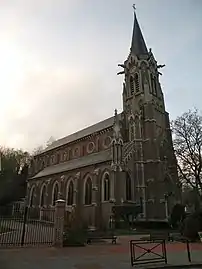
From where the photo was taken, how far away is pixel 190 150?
102 ft

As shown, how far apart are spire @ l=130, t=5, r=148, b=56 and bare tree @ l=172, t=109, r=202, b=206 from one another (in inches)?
771

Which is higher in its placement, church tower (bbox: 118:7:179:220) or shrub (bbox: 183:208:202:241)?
church tower (bbox: 118:7:179:220)

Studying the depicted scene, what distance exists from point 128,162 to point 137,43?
24.6 meters

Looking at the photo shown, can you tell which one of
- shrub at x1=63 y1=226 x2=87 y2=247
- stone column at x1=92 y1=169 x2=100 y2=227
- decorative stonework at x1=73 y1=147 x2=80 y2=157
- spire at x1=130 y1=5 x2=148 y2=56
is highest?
spire at x1=130 y1=5 x2=148 y2=56

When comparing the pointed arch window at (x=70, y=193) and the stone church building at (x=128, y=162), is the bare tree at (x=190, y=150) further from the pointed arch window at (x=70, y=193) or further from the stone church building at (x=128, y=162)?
the pointed arch window at (x=70, y=193)

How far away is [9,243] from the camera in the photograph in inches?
643

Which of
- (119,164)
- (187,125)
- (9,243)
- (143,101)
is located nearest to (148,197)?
(119,164)

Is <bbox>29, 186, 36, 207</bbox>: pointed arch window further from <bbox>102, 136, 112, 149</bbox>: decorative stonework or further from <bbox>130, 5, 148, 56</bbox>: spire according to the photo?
<bbox>130, 5, 148, 56</bbox>: spire

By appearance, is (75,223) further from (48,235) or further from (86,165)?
(86,165)

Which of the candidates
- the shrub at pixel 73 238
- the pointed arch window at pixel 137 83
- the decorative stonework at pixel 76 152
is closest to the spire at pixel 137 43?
the pointed arch window at pixel 137 83

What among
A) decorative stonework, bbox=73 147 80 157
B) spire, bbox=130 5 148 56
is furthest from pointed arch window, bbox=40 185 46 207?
spire, bbox=130 5 148 56

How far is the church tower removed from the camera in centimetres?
3553

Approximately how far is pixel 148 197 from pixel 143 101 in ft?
50.6

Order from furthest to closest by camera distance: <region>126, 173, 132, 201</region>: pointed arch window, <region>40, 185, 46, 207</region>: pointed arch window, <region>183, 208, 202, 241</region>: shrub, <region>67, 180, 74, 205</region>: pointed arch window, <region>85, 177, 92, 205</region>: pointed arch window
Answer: <region>40, 185, 46, 207</region>: pointed arch window, <region>67, 180, 74, 205</region>: pointed arch window, <region>85, 177, 92, 205</region>: pointed arch window, <region>126, 173, 132, 201</region>: pointed arch window, <region>183, 208, 202, 241</region>: shrub
